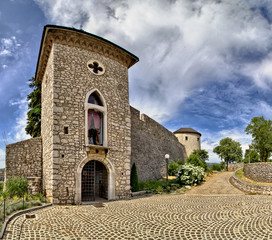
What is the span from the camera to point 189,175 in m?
16.7

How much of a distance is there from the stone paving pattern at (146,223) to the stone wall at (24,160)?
4406 millimetres

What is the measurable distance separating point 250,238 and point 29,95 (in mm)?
19240

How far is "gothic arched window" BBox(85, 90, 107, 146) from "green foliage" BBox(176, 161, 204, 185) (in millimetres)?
8398

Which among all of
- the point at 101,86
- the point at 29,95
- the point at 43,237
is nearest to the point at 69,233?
the point at 43,237

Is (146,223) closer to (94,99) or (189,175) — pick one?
(94,99)

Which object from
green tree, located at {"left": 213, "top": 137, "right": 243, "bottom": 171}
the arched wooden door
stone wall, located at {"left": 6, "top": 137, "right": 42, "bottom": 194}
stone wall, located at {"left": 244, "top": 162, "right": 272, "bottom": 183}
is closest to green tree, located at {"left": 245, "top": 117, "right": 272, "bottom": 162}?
stone wall, located at {"left": 244, "top": 162, "right": 272, "bottom": 183}

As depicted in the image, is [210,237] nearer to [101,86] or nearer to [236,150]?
[101,86]

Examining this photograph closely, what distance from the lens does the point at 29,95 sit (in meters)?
18.8

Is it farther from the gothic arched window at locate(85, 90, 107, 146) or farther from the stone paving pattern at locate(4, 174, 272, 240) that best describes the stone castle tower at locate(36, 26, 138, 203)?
the stone paving pattern at locate(4, 174, 272, 240)

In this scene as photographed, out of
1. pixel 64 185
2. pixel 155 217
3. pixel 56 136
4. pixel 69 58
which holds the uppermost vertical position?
pixel 69 58

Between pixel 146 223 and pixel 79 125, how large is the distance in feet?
19.8

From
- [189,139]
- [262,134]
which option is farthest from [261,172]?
[189,139]

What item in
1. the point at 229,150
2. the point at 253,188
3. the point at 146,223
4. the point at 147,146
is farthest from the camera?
the point at 229,150

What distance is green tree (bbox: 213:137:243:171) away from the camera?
36781mm
